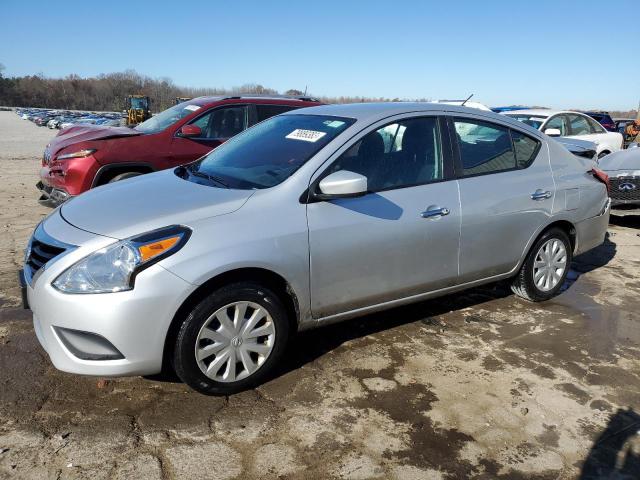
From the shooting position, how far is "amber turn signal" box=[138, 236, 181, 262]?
2.79 metres

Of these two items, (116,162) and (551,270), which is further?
(116,162)

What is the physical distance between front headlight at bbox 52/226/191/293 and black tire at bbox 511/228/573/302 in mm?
3097

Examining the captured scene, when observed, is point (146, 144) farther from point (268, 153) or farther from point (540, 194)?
point (540, 194)

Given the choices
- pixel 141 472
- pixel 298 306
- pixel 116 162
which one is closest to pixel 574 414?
pixel 298 306

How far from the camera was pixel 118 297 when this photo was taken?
2713 mm

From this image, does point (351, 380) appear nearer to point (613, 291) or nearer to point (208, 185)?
point (208, 185)

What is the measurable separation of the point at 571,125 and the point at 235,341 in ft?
35.4

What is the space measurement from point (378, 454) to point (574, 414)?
1.25m

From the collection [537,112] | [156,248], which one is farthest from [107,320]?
[537,112]

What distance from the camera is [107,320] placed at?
107 inches

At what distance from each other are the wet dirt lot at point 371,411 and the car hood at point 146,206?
3.32 ft

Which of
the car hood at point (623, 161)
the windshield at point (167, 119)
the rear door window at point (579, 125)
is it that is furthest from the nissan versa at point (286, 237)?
the rear door window at point (579, 125)

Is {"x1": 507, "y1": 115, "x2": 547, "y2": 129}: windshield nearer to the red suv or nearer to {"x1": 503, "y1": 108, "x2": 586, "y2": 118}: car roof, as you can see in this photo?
{"x1": 503, "y1": 108, "x2": 586, "y2": 118}: car roof

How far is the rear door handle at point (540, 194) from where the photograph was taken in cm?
439
